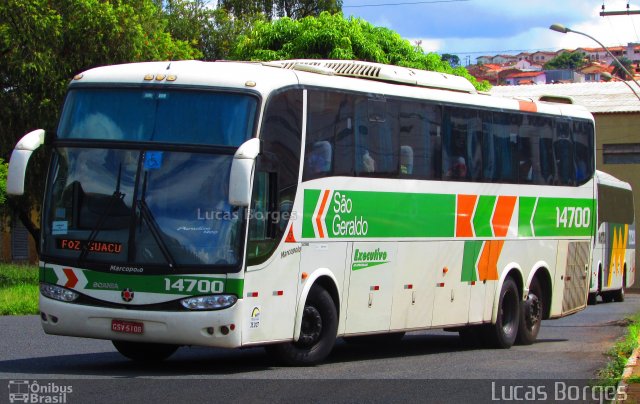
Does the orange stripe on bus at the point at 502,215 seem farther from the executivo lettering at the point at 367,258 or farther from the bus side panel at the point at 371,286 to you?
the executivo lettering at the point at 367,258

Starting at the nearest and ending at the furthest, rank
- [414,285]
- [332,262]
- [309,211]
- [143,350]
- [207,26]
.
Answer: [309,211]
[332,262]
[143,350]
[414,285]
[207,26]

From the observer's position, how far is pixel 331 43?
128 ft

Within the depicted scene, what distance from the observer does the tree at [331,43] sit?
38906mm

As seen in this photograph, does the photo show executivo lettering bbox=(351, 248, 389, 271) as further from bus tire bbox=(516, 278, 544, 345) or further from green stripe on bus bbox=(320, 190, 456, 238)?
bus tire bbox=(516, 278, 544, 345)

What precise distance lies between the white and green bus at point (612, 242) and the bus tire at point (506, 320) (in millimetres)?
18268

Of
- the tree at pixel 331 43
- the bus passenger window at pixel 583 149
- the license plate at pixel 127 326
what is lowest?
the license plate at pixel 127 326

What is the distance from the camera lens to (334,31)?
3884cm

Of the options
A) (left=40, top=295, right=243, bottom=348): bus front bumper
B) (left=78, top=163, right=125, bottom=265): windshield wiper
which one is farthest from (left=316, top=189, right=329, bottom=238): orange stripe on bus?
(left=78, top=163, right=125, bottom=265): windshield wiper

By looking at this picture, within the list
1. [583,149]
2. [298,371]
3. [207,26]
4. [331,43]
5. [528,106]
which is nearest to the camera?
[298,371]

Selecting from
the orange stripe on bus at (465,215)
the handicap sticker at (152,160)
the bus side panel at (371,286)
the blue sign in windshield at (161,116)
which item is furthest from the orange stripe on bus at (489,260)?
the handicap sticker at (152,160)

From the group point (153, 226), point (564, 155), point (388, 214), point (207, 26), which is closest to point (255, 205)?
point (153, 226)

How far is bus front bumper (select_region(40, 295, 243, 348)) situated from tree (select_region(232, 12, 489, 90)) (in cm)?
2665

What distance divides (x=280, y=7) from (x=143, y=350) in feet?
152

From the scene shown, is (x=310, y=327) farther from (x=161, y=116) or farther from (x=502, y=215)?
(x=502, y=215)
